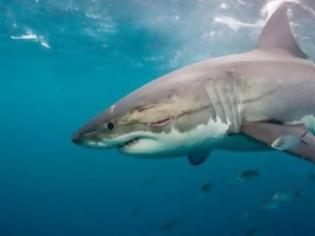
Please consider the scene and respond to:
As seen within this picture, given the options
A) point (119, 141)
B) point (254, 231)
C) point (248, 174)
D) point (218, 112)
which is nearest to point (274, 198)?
point (254, 231)

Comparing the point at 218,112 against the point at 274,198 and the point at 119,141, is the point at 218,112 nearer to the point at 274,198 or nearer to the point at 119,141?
the point at 119,141

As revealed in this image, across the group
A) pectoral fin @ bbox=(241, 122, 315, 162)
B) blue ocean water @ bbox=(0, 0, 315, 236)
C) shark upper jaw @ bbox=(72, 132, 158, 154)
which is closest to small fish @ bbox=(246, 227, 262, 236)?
blue ocean water @ bbox=(0, 0, 315, 236)

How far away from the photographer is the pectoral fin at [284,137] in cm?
384

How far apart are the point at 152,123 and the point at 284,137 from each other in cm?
120

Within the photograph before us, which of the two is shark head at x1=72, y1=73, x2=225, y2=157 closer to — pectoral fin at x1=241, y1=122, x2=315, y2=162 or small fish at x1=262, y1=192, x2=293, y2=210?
pectoral fin at x1=241, y1=122, x2=315, y2=162

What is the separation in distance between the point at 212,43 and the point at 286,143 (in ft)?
61.6

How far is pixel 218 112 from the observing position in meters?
4.09

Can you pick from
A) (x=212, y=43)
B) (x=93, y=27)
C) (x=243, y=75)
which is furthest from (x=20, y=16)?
(x=243, y=75)

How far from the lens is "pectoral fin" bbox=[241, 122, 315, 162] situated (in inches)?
151

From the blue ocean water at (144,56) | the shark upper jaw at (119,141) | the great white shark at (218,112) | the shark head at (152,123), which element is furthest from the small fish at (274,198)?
the shark upper jaw at (119,141)

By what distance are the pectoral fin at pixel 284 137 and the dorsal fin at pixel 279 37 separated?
5.59ft

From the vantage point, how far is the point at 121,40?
2333cm

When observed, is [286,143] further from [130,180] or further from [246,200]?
[130,180]

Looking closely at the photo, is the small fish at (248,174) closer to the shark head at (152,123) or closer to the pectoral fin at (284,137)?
the pectoral fin at (284,137)
